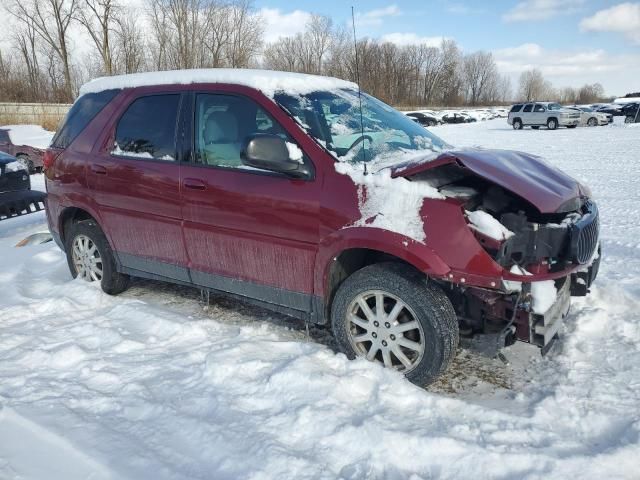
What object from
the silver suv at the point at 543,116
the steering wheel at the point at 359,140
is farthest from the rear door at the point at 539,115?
the steering wheel at the point at 359,140

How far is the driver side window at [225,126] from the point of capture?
362 centimetres

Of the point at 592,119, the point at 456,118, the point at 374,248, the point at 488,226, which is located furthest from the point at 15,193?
the point at 456,118

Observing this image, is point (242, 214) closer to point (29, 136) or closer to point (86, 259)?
point (86, 259)

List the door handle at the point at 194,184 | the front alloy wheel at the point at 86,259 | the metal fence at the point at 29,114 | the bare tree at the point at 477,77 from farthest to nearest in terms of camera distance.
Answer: the bare tree at the point at 477,77, the metal fence at the point at 29,114, the front alloy wheel at the point at 86,259, the door handle at the point at 194,184

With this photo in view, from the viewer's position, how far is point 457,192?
9.77 ft

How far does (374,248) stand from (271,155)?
34.7 inches

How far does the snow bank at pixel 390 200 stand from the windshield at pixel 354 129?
29 centimetres

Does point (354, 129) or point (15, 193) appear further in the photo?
point (15, 193)

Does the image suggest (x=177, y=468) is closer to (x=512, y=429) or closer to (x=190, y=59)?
(x=512, y=429)

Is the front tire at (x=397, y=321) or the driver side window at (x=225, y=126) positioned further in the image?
the driver side window at (x=225, y=126)

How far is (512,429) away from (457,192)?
4.33ft

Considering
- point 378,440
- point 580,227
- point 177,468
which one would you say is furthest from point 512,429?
point 177,468

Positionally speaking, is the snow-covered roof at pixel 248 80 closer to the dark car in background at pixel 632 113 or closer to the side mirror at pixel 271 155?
the side mirror at pixel 271 155

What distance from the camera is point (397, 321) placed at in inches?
125
